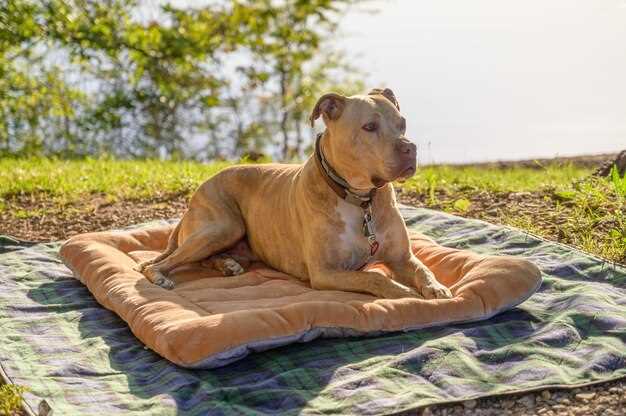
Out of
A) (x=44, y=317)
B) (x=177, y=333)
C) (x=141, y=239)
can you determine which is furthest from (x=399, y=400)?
(x=141, y=239)

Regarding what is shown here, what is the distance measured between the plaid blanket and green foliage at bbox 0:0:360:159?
642cm

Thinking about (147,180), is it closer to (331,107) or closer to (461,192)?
(461,192)

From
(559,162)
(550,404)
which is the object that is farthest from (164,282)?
(559,162)

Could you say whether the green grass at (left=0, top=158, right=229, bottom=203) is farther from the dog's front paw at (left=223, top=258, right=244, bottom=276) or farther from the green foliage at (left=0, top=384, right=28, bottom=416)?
the green foliage at (left=0, top=384, right=28, bottom=416)

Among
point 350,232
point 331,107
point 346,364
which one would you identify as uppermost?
point 331,107

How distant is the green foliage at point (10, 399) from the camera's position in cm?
302

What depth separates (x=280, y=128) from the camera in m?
11.4

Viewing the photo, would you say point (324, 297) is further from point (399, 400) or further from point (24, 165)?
point (24, 165)

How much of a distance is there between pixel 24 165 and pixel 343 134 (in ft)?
16.8

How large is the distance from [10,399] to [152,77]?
26.1 feet

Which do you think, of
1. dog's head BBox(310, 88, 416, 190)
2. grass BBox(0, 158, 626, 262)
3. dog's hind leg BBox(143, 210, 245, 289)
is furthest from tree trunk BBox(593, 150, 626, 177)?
dog's hind leg BBox(143, 210, 245, 289)

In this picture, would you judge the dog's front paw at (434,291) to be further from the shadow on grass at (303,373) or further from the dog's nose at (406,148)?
the dog's nose at (406,148)

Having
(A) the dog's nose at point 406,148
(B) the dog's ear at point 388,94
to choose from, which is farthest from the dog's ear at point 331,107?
(A) the dog's nose at point 406,148

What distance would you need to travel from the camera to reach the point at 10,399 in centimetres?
→ 307
